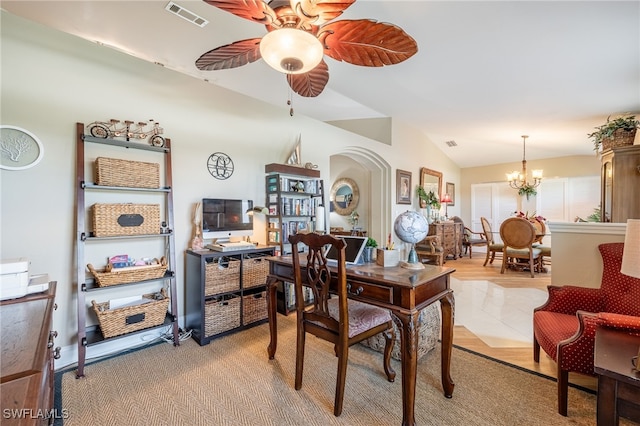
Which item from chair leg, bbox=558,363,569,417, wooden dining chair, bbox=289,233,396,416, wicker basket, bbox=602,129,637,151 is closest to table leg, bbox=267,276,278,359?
wooden dining chair, bbox=289,233,396,416

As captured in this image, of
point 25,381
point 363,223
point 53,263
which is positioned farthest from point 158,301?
point 363,223

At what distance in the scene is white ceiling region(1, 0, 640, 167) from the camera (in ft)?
6.91

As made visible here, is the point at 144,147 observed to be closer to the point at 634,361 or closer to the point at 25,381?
the point at 25,381

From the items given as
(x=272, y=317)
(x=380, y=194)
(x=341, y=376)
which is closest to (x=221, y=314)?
(x=272, y=317)

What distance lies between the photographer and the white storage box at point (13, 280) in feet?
4.66

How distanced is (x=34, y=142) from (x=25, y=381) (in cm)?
223

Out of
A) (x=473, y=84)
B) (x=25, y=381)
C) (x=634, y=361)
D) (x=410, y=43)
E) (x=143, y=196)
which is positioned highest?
(x=473, y=84)

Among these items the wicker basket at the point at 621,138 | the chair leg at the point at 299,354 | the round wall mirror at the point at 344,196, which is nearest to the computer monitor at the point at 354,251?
the chair leg at the point at 299,354

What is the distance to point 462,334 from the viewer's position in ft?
9.28

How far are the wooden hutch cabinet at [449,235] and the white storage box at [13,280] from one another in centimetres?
612

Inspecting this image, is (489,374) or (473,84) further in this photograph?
(473,84)

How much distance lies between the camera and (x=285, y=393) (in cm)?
192

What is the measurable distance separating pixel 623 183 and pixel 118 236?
17.3 ft

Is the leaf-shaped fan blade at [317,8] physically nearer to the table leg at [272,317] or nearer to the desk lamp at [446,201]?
the table leg at [272,317]
